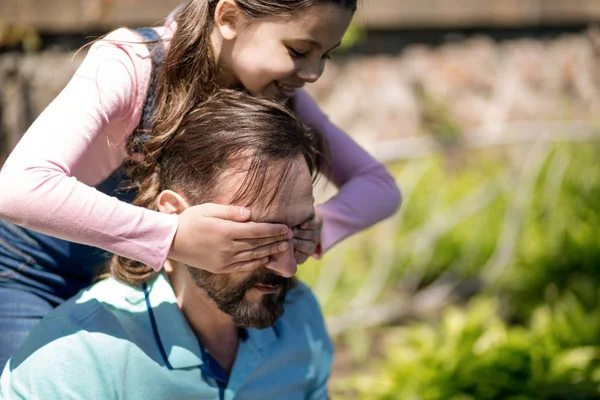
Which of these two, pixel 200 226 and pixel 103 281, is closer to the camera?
pixel 200 226

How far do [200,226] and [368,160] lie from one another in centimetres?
80

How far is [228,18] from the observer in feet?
6.71

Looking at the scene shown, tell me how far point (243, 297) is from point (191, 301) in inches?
7.6

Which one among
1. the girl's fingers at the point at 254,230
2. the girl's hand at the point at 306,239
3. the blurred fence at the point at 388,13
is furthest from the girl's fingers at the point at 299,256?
the blurred fence at the point at 388,13

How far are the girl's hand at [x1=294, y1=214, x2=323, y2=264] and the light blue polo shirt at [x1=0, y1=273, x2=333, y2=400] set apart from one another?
0.89 feet

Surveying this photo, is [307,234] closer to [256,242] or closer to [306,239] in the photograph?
[306,239]

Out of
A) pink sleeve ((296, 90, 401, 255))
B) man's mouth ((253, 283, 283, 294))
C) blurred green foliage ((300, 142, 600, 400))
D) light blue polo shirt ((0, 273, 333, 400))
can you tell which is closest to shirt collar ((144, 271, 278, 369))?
light blue polo shirt ((0, 273, 333, 400))

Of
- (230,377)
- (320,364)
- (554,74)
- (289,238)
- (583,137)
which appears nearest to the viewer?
(289,238)

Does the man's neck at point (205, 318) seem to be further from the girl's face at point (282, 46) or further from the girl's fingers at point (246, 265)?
the girl's face at point (282, 46)

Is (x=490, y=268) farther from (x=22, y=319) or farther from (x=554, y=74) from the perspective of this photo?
(x=22, y=319)

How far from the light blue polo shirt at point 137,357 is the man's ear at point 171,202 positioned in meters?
0.20

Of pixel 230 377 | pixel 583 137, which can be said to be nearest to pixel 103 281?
pixel 230 377

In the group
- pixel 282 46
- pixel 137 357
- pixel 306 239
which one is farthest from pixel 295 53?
pixel 137 357

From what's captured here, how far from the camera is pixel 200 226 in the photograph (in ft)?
5.84
